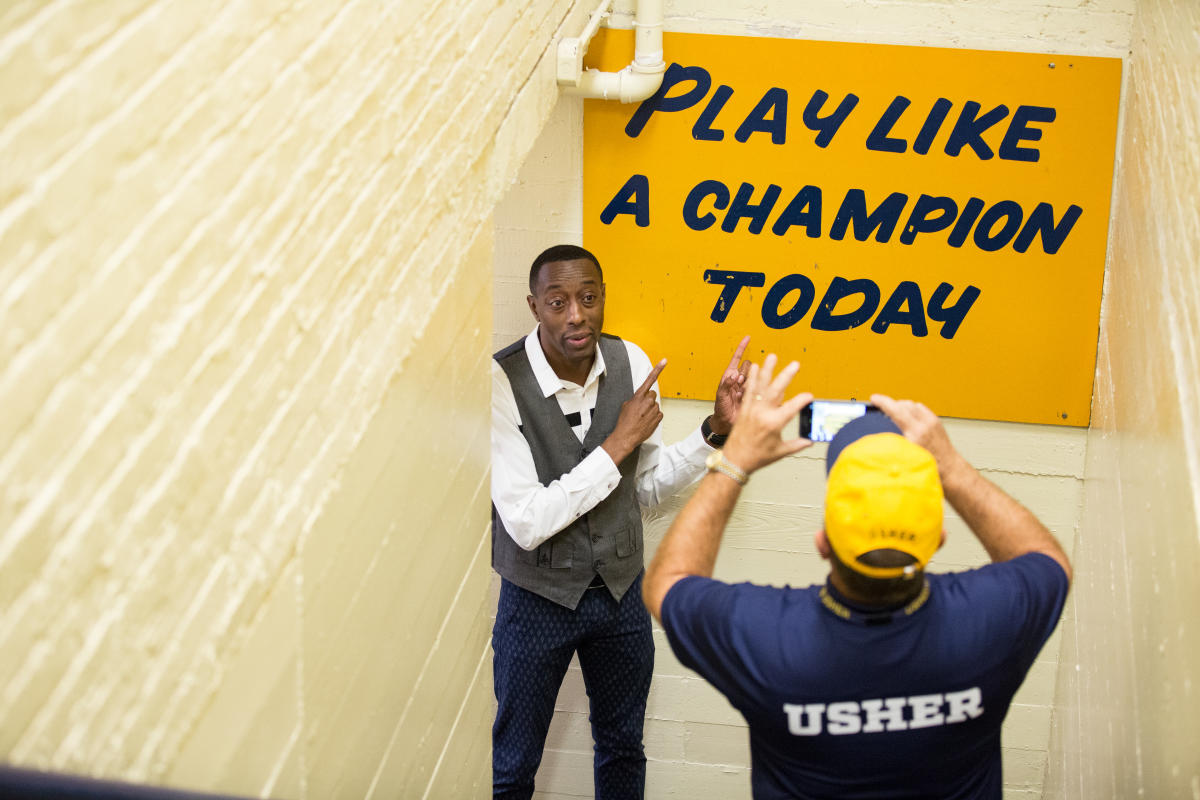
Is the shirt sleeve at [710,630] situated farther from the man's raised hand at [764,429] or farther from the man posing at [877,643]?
the man's raised hand at [764,429]

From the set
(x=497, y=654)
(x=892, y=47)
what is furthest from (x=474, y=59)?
(x=497, y=654)

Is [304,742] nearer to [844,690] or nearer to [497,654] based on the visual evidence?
[844,690]

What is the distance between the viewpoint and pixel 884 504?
52.0 inches

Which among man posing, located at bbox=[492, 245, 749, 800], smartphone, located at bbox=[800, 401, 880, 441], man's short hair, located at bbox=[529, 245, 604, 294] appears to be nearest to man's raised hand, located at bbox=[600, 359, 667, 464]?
man posing, located at bbox=[492, 245, 749, 800]

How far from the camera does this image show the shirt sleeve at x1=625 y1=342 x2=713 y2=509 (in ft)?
9.04

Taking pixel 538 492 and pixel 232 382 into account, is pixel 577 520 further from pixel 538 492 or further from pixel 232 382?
pixel 232 382

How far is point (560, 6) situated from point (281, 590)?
5.09ft

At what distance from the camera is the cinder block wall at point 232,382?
708mm

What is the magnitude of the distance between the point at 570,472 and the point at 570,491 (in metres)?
0.09

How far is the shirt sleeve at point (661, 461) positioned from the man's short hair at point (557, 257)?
0.25 m

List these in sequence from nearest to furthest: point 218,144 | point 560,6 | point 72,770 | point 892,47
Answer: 1. point 72,770
2. point 218,144
3. point 560,6
4. point 892,47

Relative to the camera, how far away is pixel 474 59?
5.48ft

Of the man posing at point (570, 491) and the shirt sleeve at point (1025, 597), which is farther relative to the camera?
the man posing at point (570, 491)

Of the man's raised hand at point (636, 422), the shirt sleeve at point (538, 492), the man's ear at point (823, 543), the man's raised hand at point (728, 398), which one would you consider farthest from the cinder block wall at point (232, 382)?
the man's raised hand at point (728, 398)
